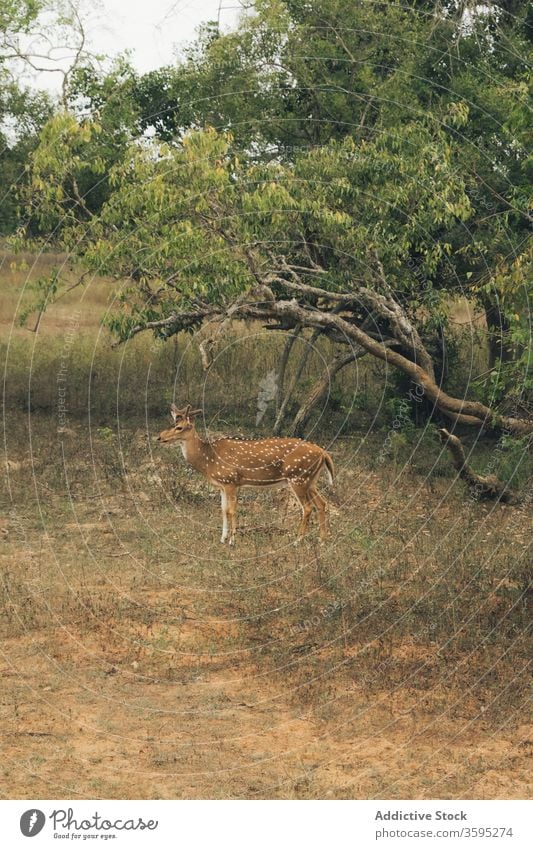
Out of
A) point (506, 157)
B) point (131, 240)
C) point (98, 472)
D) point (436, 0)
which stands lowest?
point (98, 472)

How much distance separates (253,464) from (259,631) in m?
3.79

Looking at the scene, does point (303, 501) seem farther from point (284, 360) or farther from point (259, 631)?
point (284, 360)

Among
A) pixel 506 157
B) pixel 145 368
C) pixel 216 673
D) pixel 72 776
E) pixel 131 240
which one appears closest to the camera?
pixel 72 776

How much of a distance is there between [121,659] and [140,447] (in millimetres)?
9592

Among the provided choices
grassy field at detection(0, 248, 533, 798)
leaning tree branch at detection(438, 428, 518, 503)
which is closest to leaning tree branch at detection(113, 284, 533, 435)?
leaning tree branch at detection(438, 428, 518, 503)

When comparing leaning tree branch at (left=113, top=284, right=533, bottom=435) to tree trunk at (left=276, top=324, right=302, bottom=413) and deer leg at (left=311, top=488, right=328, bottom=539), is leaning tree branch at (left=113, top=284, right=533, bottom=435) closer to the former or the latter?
deer leg at (left=311, top=488, right=328, bottom=539)

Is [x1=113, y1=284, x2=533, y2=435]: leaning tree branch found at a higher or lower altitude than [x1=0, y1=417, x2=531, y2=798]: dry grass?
higher

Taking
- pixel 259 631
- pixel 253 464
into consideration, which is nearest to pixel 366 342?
pixel 253 464

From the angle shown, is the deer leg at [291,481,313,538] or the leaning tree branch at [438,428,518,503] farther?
the leaning tree branch at [438,428,518,503]

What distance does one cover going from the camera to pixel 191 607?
15.2 metres

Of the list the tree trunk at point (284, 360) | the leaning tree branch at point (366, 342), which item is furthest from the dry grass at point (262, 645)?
the tree trunk at point (284, 360)

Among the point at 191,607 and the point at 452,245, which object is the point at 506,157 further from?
the point at 191,607

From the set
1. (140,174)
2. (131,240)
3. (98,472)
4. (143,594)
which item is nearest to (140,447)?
(98,472)

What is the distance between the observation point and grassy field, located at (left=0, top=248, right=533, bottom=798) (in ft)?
36.9
